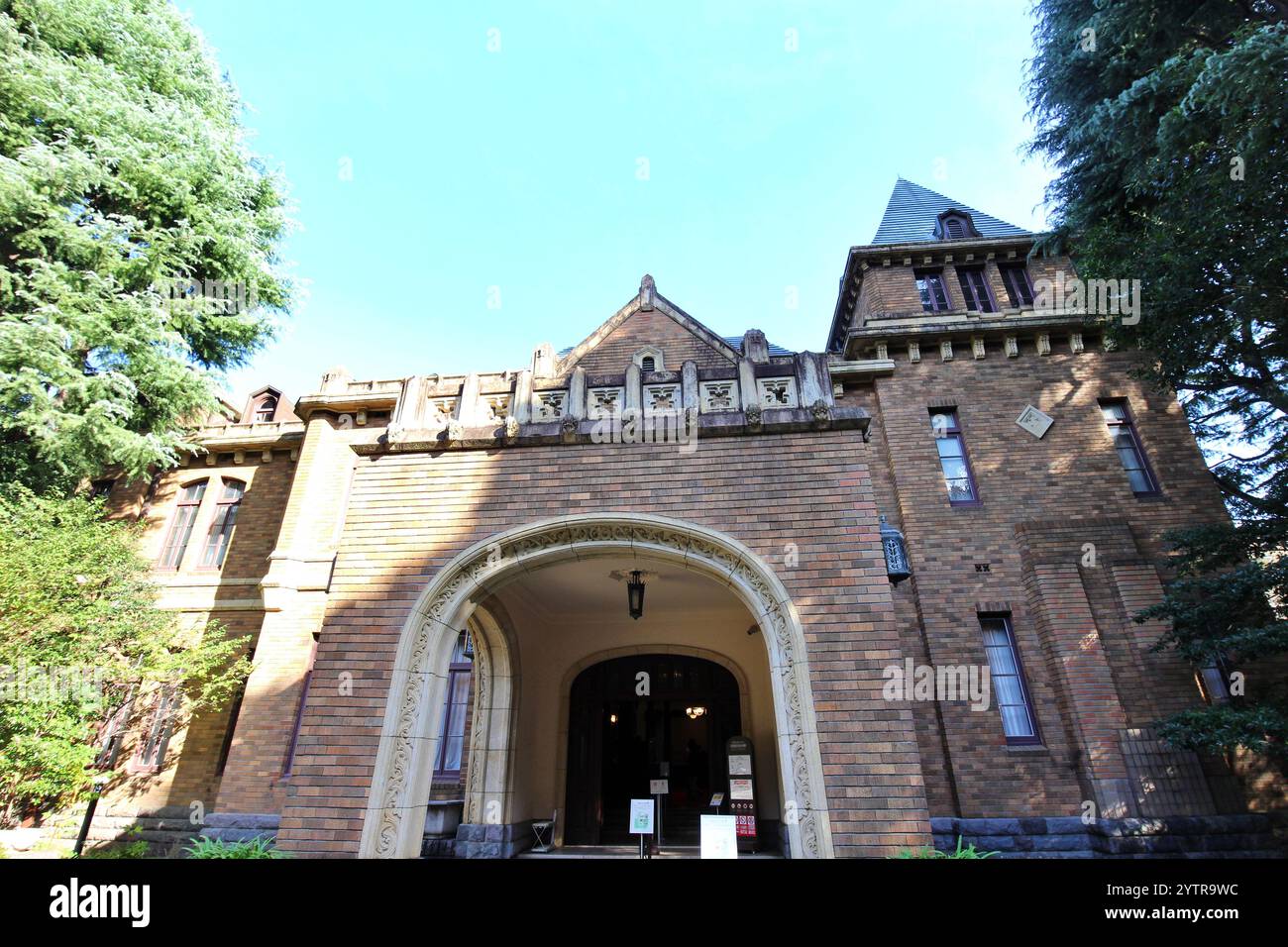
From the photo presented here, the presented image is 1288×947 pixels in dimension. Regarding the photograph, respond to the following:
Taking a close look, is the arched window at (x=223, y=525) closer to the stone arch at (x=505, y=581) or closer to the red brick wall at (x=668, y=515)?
the red brick wall at (x=668, y=515)

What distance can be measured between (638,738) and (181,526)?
12494 mm

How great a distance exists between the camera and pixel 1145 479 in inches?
438

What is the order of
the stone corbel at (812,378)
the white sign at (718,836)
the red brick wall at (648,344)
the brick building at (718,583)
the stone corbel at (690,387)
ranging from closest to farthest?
the white sign at (718,836) → the brick building at (718,583) → the stone corbel at (812,378) → the stone corbel at (690,387) → the red brick wall at (648,344)

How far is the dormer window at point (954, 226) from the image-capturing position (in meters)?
14.5

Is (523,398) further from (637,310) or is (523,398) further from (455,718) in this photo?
(637,310)

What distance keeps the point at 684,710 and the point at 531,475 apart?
7583mm

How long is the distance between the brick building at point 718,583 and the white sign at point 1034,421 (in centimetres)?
5

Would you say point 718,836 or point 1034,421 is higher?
point 1034,421

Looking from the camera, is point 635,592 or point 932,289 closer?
point 635,592

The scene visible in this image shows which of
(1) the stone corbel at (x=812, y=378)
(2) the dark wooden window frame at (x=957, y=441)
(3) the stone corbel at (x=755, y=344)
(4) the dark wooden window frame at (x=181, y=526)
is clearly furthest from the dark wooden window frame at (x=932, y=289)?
(4) the dark wooden window frame at (x=181, y=526)

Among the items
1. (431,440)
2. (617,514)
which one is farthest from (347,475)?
(617,514)

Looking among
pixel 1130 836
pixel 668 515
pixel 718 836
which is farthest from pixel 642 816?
pixel 1130 836

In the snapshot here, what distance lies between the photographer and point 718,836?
214 inches

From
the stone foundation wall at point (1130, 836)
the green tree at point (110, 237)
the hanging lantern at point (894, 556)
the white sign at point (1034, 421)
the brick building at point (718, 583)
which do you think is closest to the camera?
the brick building at point (718, 583)
